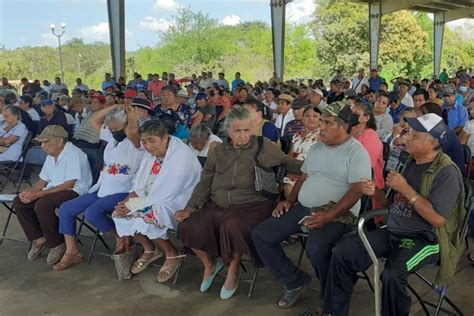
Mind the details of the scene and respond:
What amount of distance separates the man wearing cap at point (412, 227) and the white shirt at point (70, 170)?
2399mm

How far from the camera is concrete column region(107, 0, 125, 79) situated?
16484 millimetres

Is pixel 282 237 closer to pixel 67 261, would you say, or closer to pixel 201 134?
pixel 201 134

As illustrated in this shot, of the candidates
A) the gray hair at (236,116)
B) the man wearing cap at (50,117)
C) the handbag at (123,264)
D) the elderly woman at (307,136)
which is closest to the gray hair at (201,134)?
the elderly woman at (307,136)

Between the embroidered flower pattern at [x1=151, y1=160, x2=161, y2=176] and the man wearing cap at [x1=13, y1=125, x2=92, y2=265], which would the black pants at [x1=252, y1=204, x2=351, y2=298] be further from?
the man wearing cap at [x1=13, y1=125, x2=92, y2=265]

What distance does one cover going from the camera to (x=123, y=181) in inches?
162

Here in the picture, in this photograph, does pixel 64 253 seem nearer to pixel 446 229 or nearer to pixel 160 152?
pixel 160 152

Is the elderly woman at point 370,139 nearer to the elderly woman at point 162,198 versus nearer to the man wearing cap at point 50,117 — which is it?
the elderly woman at point 162,198

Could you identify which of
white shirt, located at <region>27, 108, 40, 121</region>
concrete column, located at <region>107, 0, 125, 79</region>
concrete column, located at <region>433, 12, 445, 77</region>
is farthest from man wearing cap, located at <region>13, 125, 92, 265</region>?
concrete column, located at <region>433, 12, 445, 77</region>

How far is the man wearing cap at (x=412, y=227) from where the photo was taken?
2.52 metres

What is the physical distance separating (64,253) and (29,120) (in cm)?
420

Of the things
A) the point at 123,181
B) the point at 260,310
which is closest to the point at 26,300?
the point at 123,181

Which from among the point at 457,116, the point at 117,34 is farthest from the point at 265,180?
the point at 117,34

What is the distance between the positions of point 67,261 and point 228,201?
1.51 m

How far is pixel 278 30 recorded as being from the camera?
20.3 meters
